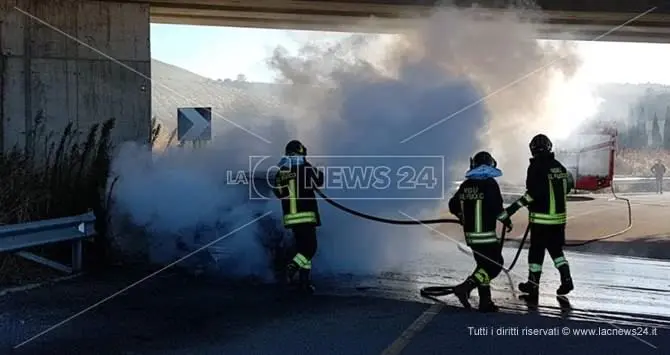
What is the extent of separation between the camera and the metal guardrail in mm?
8617

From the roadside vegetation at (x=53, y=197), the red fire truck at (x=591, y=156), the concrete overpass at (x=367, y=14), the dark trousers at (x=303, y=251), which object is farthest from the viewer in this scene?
the red fire truck at (x=591, y=156)

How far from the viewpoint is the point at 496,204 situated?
8.38 metres

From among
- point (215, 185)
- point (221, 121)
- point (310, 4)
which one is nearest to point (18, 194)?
point (215, 185)

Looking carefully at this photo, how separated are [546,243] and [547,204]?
1.53ft

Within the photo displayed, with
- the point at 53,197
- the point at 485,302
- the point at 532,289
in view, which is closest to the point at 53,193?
the point at 53,197

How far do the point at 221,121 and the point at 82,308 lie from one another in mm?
5199

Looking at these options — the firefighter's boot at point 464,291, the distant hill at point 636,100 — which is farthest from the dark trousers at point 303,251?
the distant hill at point 636,100

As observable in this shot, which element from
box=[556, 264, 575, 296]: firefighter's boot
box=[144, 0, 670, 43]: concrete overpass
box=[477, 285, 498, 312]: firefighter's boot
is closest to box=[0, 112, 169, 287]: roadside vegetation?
box=[144, 0, 670, 43]: concrete overpass

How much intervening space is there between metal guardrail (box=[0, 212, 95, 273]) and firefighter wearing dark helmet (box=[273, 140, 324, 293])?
259 cm

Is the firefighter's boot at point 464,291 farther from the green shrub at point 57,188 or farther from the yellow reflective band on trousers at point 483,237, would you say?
the green shrub at point 57,188

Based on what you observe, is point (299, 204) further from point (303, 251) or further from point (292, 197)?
point (303, 251)

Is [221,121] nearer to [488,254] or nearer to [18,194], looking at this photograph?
[18,194]

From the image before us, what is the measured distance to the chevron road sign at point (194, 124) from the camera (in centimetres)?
1236

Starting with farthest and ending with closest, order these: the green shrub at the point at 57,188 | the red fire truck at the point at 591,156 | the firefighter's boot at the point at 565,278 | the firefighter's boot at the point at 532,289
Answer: the red fire truck at the point at 591,156, the green shrub at the point at 57,188, the firefighter's boot at the point at 565,278, the firefighter's boot at the point at 532,289
